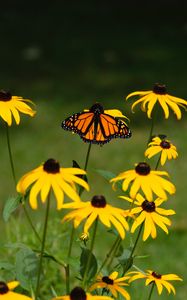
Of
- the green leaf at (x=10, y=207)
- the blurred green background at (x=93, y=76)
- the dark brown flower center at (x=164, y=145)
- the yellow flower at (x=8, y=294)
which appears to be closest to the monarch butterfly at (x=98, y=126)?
the dark brown flower center at (x=164, y=145)

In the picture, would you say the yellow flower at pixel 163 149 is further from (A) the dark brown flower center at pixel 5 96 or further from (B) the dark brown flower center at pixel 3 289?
(B) the dark brown flower center at pixel 3 289

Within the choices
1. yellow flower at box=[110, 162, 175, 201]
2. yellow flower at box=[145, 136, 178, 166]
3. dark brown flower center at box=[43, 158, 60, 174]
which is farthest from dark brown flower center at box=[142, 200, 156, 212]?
dark brown flower center at box=[43, 158, 60, 174]

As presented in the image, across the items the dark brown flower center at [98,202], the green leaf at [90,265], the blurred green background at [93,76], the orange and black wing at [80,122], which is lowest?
the green leaf at [90,265]

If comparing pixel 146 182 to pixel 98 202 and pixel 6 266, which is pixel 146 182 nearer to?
pixel 98 202

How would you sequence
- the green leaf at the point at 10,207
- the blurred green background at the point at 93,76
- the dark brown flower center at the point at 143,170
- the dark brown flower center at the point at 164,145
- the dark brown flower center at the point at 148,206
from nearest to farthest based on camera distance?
the dark brown flower center at the point at 143,170 < the green leaf at the point at 10,207 < the dark brown flower center at the point at 148,206 < the dark brown flower center at the point at 164,145 < the blurred green background at the point at 93,76

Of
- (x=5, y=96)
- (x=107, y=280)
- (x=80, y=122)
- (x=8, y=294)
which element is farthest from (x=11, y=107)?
(x=8, y=294)

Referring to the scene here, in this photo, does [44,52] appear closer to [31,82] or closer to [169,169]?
[31,82]

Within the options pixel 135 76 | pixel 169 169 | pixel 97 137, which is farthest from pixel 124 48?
pixel 97 137

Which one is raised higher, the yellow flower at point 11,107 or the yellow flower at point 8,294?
the yellow flower at point 11,107
